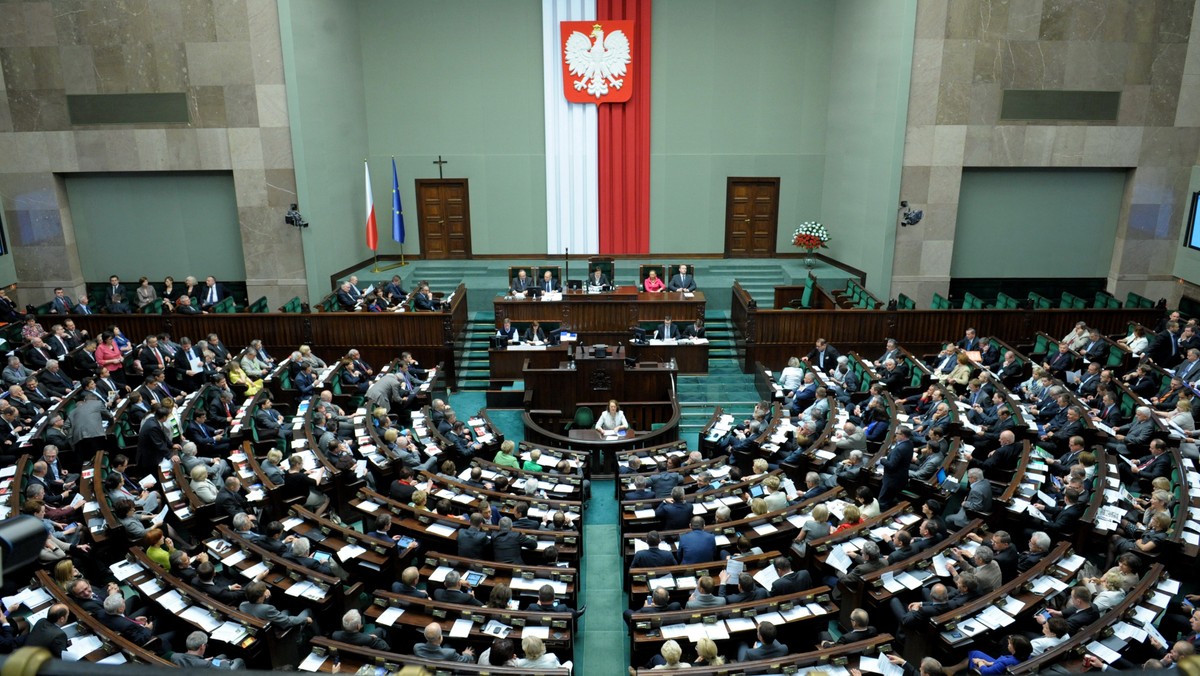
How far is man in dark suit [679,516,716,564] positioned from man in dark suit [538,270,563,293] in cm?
929

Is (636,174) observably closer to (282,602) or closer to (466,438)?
(466,438)

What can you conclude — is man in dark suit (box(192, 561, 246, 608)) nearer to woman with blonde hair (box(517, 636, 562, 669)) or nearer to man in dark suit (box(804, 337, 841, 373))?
woman with blonde hair (box(517, 636, 562, 669))

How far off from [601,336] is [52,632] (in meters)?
10.5

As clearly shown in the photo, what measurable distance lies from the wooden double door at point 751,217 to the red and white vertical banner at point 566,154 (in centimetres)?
360

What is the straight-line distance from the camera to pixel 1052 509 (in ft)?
28.0

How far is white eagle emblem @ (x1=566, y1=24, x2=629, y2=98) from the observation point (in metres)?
19.7

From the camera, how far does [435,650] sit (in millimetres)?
6156

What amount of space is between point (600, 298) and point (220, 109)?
30.2ft

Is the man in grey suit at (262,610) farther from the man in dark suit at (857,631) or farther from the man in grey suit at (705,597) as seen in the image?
the man in dark suit at (857,631)

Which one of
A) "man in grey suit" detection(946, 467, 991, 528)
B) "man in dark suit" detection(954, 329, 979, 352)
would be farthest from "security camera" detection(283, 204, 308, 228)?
"man in grey suit" detection(946, 467, 991, 528)

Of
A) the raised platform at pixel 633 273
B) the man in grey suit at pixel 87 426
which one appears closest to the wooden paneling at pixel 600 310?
the raised platform at pixel 633 273

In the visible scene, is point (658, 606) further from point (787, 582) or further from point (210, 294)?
point (210, 294)

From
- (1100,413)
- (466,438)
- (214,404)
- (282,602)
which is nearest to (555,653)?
(282,602)

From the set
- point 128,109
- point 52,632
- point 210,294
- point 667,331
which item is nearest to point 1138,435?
point 667,331
